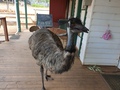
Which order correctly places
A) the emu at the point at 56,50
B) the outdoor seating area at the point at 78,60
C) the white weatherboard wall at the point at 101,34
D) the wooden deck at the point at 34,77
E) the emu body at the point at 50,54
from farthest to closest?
the white weatherboard wall at the point at 101,34
the wooden deck at the point at 34,77
the outdoor seating area at the point at 78,60
the emu body at the point at 50,54
the emu at the point at 56,50

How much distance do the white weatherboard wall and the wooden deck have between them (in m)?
0.27

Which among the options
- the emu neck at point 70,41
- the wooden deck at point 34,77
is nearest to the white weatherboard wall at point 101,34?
the wooden deck at point 34,77

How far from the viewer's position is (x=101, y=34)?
2875 mm

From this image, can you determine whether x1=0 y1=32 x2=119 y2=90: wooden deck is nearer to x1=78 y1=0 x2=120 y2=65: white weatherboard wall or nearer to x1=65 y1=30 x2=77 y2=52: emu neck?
x1=78 y1=0 x2=120 y2=65: white weatherboard wall

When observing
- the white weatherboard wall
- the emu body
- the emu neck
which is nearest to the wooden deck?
the white weatherboard wall

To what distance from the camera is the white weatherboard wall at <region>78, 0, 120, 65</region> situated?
2670 mm

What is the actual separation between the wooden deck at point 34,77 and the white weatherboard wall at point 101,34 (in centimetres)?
27

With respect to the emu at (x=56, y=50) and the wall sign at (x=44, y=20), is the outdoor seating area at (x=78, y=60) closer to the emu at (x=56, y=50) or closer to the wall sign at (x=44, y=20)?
the emu at (x=56, y=50)

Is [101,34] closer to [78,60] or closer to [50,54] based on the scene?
[78,60]

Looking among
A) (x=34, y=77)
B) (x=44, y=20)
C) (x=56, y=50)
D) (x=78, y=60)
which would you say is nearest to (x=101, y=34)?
(x=78, y=60)

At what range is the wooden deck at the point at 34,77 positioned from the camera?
2263 mm

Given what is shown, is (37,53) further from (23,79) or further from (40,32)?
(23,79)

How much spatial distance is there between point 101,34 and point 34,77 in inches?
67.3

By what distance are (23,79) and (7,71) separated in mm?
459
